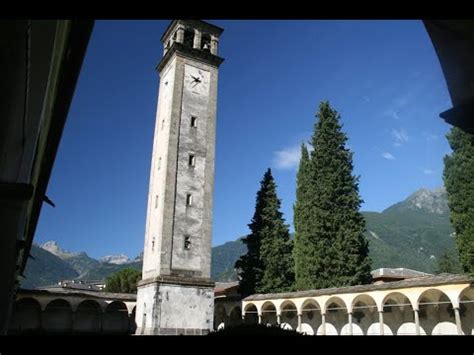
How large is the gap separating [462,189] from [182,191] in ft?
51.7

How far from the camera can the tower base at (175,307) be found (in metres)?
24.4

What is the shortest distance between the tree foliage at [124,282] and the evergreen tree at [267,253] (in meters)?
21.0

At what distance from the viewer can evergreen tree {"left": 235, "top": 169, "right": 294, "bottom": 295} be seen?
33656 millimetres

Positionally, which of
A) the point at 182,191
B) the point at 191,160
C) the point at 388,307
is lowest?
the point at 388,307

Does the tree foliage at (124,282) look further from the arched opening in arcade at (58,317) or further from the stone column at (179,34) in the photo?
the stone column at (179,34)

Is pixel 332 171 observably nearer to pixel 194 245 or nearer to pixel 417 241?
pixel 194 245

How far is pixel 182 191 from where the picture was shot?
89.7ft

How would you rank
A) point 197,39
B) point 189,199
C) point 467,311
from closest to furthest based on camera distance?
1. point 467,311
2. point 189,199
3. point 197,39

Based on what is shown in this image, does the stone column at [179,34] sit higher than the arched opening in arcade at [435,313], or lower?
higher

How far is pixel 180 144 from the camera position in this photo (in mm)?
28047

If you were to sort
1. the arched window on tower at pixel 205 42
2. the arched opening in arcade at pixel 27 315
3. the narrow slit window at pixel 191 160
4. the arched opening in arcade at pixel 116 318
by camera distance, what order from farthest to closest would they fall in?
the arched opening in arcade at pixel 116 318 → the arched window on tower at pixel 205 42 → the arched opening in arcade at pixel 27 315 → the narrow slit window at pixel 191 160

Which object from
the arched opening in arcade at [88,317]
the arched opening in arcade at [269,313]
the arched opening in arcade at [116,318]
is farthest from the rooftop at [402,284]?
the arched opening in arcade at [88,317]

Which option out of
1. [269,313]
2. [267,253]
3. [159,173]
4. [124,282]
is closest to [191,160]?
[159,173]

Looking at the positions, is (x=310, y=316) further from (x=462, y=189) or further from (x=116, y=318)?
(x=116, y=318)
